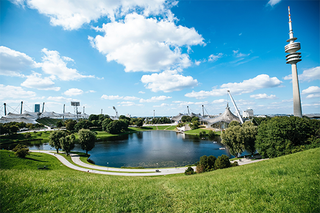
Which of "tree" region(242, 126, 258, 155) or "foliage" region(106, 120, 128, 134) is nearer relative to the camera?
"tree" region(242, 126, 258, 155)

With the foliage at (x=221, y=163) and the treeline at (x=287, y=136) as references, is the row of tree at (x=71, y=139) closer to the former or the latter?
the foliage at (x=221, y=163)

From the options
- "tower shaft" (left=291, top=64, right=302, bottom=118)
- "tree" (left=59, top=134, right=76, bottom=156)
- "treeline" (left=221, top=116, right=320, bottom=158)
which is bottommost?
"tree" (left=59, top=134, right=76, bottom=156)

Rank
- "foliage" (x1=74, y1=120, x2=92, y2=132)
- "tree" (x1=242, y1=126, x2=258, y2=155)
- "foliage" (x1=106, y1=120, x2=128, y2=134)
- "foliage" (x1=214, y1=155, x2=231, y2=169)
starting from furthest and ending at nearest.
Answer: "foliage" (x1=106, y1=120, x2=128, y2=134) → "foliage" (x1=74, y1=120, x2=92, y2=132) → "tree" (x1=242, y1=126, x2=258, y2=155) → "foliage" (x1=214, y1=155, x2=231, y2=169)

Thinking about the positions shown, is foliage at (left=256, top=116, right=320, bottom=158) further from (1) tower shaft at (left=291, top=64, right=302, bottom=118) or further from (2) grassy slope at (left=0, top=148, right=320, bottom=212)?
(1) tower shaft at (left=291, top=64, right=302, bottom=118)

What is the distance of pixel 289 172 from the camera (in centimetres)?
880

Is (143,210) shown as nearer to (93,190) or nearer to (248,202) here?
→ (93,190)

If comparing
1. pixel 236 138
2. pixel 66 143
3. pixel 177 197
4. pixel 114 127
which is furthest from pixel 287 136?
pixel 114 127

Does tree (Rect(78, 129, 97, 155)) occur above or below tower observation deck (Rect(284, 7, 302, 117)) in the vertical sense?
below

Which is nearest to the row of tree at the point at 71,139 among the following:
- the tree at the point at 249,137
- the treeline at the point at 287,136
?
the tree at the point at 249,137

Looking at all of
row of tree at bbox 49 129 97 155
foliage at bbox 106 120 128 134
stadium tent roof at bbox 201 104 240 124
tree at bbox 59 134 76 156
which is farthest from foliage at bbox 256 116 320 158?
foliage at bbox 106 120 128 134

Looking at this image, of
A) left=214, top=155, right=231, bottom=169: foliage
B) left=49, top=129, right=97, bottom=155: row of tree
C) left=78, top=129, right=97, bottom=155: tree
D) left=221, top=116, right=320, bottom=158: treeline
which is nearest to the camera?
left=214, top=155, right=231, bottom=169: foliage

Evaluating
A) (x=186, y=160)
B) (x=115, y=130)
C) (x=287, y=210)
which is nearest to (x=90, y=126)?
(x=115, y=130)

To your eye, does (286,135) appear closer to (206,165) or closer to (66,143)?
(206,165)

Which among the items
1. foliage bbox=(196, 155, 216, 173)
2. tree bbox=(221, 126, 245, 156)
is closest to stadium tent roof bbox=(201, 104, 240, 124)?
tree bbox=(221, 126, 245, 156)
